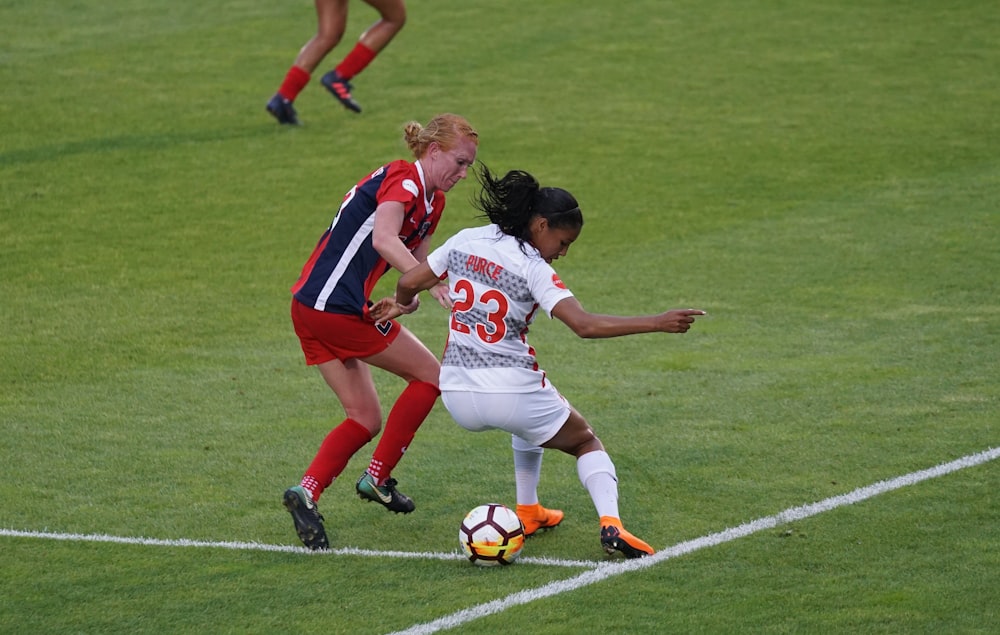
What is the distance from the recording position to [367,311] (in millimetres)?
6164

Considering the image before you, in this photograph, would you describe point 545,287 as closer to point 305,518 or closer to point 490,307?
point 490,307

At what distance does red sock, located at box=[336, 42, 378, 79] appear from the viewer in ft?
47.6

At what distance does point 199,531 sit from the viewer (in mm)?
6238

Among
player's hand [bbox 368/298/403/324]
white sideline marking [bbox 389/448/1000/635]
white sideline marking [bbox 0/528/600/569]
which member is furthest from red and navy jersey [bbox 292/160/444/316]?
white sideline marking [bbox 389/448/1000/635]

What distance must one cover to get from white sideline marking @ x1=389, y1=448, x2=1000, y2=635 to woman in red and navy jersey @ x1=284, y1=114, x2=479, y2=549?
1031mm

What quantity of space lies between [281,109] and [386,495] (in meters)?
9.32

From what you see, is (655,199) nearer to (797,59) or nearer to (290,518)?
(797,59)

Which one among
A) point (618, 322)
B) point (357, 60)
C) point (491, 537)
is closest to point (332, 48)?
point (357, 60)

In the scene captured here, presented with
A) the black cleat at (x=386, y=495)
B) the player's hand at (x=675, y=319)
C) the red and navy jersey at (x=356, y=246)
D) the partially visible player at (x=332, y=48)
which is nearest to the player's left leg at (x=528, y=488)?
the black cleat at (x=386, y=495)

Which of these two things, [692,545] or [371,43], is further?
[371,43]

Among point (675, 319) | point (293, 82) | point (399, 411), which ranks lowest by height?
point (293, 82)

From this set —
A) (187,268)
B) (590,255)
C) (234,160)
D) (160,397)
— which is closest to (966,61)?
(590,255)

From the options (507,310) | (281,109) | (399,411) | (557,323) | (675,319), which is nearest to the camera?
(675,319)

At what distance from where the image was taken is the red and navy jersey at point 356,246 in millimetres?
6145
